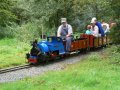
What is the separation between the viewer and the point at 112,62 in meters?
15.7

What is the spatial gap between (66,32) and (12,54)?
3005mm

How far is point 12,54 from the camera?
19.8m

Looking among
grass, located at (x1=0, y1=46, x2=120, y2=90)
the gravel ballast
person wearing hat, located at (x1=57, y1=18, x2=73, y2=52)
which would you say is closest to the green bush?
the gravel ballast

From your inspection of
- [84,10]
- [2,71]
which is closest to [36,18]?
[84,10]

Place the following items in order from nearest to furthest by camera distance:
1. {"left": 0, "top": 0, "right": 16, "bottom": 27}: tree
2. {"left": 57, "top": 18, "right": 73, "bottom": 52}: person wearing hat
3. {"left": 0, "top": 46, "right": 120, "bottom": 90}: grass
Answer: {"left": 0, "top": 46, "right": 120, "bottom": 90}: grass < {"left": 0, "top": 0, "right": 16, "bottom": 27}: tree < {"left": 57, "top": 18, "right": 73, "bottom": 52}: person wearing hat

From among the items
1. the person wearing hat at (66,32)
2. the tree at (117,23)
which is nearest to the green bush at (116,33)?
the tree at (117,23)

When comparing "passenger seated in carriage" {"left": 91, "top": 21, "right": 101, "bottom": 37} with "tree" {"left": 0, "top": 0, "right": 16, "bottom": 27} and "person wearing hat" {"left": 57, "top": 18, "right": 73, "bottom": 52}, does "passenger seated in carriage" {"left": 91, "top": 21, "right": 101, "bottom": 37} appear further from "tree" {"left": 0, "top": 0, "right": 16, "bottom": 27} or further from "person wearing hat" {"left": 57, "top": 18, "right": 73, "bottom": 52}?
"tree" {"left": 0, "top": 0, "right": 16, "bottom": 27}

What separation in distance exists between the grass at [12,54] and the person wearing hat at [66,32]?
225cm

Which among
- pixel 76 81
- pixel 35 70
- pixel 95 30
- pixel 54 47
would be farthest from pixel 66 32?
pixel 76 81

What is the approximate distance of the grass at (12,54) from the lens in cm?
1706

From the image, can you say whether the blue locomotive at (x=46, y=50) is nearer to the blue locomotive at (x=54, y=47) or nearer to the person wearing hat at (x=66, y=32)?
the blue locomotive at (x=54, y=47)

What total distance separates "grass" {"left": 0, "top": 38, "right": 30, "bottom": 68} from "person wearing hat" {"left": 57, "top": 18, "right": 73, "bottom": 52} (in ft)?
7.39

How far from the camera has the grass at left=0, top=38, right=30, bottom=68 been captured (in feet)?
56.0

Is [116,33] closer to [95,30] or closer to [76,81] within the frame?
[95,30]
